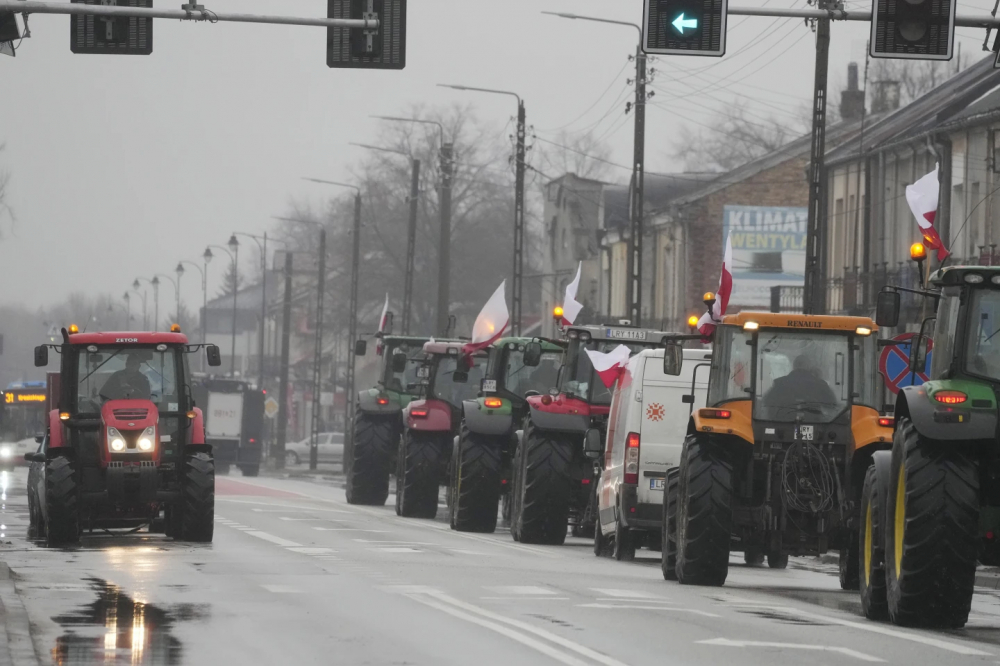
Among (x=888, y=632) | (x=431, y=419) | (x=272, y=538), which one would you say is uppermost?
(x=431, y=419)

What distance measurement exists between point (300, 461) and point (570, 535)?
2231 inches

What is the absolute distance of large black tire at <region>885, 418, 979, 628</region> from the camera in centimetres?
1212

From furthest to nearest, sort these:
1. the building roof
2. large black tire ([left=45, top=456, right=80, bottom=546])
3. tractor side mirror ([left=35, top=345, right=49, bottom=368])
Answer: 1. the building roof
2. tractor side mirror ([left=35, top=345, right=49, bottom=368])
3. large black tire ([left=45, top=456, right=80, bottom=546])

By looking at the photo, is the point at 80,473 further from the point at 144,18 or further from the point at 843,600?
the point at 843,600

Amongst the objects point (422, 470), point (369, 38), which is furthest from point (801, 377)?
point (422, 470)

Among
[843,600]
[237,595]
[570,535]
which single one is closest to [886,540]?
[843,600]

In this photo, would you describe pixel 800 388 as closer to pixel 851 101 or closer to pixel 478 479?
pixel 478 479

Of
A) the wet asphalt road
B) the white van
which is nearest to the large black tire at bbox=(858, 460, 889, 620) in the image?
the wet asphalt road

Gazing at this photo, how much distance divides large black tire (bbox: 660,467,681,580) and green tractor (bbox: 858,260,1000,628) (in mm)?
4236

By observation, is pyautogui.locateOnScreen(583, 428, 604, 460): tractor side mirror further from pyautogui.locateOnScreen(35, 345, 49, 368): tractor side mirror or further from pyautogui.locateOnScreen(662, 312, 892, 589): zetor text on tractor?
pyautogui.locateOnScreen(35, 345, 49, 368): tractor side mirror

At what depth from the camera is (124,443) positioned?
21422 millimetres

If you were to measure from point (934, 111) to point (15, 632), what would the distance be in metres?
38.7

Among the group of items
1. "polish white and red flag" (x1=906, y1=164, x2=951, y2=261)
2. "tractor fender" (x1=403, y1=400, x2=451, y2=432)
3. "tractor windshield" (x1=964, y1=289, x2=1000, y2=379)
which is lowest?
"tractor fender" (x1=403, y1=400, x2=451, y2=432)

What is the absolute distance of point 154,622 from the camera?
486 inches
